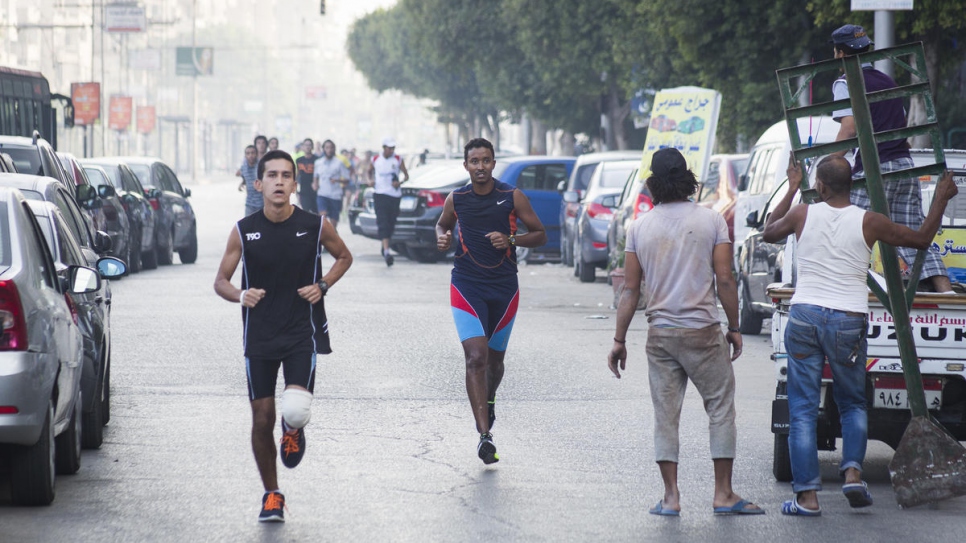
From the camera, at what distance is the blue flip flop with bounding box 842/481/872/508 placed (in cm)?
717

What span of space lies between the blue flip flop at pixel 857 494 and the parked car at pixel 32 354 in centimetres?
343

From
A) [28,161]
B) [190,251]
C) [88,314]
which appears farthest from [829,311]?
[190,251]

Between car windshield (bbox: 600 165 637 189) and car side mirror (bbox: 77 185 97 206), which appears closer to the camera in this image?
car side mirror (bbox: 77 185 97 206)

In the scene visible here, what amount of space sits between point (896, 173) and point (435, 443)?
115 inches

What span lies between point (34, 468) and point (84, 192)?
10483 mm

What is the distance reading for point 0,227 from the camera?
7.30 meters

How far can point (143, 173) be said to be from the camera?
2611cm

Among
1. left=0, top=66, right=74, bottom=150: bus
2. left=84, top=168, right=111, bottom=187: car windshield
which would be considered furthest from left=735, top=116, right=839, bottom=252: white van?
left=0, top=66, right=74, bottom=150: bus

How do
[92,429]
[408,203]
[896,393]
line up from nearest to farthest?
[896,393] → [92,429] → [408,203]

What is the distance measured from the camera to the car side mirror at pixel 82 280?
305 inches

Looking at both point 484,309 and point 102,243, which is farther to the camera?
point 102,243

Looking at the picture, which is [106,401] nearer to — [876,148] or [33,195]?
[33,195]

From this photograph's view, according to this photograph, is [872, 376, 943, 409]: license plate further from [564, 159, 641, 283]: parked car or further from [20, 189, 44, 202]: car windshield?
[564, 159, 641, 283]: parked car

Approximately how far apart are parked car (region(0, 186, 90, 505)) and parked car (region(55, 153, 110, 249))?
8.32 m
